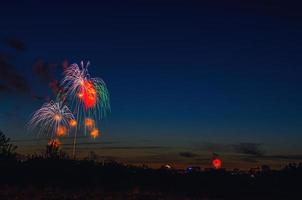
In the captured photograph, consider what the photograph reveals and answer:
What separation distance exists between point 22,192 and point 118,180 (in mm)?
21933

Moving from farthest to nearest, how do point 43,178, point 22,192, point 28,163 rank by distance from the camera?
point 28,163 < point 43,178 < point 22,192

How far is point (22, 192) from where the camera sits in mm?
37625

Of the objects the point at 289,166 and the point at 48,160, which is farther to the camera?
the point at 289,166

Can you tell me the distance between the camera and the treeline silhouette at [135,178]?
1962 inches

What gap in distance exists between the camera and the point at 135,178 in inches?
2464

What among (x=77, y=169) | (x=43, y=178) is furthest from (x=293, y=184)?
(x=43, y=178)

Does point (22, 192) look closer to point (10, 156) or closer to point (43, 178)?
point (43, 178)

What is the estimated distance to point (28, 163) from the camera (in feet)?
191

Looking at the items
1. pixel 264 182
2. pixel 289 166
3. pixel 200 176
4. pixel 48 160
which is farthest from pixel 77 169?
pixel 289 166

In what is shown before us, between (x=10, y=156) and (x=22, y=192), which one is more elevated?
(x=10, y=156)

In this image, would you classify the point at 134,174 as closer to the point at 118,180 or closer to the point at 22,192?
the point at 118,180

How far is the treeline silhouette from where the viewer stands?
164 ft

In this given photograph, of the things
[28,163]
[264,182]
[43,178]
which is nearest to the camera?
[43,178]

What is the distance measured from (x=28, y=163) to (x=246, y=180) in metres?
31.1
